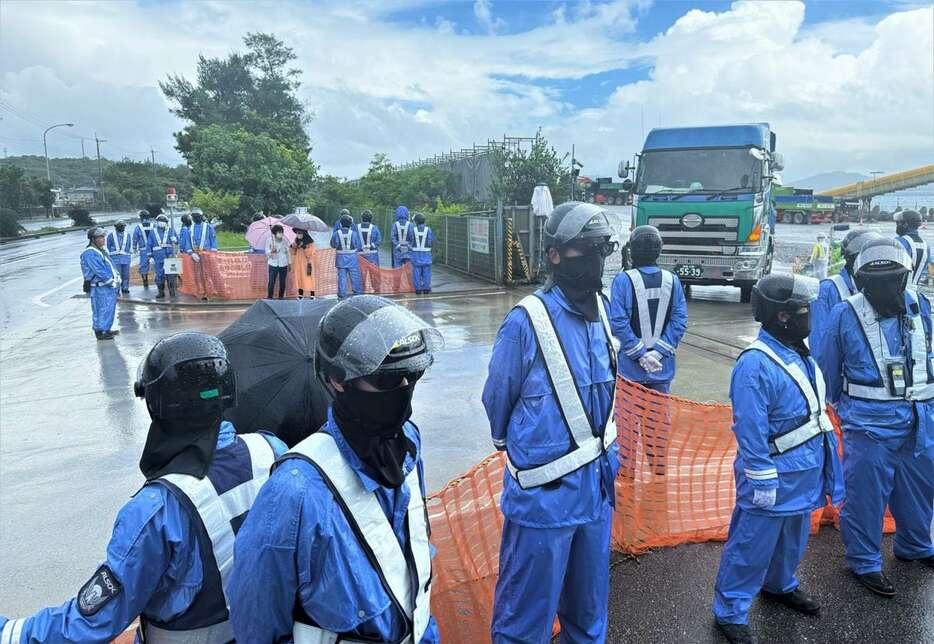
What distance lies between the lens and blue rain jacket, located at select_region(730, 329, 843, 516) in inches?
128

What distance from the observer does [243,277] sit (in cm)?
1550

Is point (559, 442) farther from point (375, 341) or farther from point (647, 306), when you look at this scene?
point (647, 306)

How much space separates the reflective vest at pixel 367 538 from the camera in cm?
170

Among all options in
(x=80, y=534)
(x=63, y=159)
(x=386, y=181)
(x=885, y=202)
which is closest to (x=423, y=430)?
(x=80, y=534)

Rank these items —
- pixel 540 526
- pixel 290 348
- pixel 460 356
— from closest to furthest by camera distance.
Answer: pixel 540 526 → pixel 290 348 → pixel 460 356

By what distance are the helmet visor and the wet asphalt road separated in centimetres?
252

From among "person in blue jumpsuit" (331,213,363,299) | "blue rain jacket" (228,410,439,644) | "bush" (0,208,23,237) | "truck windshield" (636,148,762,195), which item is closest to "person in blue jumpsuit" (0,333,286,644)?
"blue rain jacket" (228,410,439,644)

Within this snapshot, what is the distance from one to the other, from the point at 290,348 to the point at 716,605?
257 cm

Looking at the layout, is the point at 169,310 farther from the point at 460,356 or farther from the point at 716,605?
the point at 716,605

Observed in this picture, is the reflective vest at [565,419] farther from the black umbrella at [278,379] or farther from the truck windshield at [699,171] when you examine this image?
the truck windshield at [699,171]

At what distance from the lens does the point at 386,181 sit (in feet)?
128

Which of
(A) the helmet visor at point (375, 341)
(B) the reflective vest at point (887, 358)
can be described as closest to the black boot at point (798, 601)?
(B) the reflective vest at point (887, 358)

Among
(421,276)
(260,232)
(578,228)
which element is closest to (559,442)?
(578,228)

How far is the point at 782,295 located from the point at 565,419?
4.55 ft
